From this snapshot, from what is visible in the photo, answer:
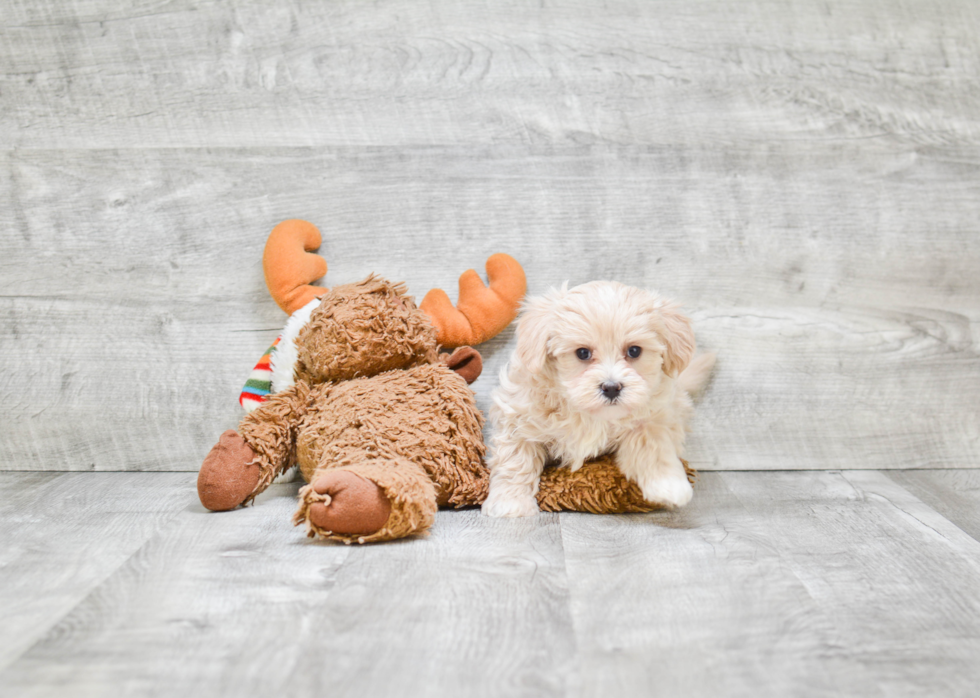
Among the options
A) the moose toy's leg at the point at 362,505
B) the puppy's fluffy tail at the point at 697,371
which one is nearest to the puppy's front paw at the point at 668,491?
the puppy's fluffy tail at the point at 697,371

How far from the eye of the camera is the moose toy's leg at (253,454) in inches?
53.7

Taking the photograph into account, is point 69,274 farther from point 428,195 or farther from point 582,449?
point 582,449

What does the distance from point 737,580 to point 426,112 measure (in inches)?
44.5

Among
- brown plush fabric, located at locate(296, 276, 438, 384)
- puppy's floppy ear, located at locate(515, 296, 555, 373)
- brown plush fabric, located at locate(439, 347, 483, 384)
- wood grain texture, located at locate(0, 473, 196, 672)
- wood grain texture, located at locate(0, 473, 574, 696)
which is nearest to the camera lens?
wood grain texture, located at locate(0, 473, 574, 696)

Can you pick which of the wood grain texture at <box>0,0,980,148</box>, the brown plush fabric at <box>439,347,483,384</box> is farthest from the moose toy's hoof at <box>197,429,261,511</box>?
the wood grain texture at <box>0,0,980,148</box>

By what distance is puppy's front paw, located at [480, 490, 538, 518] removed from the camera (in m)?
1.37

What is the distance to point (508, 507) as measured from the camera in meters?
1.37

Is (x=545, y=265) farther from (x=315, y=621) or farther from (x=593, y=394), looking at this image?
(x=315, y=621)

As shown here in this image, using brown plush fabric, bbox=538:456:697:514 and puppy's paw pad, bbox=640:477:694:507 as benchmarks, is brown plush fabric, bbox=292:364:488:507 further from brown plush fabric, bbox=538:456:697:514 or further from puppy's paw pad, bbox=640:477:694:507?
puppy's paw pad, bbox=640:477:694:507

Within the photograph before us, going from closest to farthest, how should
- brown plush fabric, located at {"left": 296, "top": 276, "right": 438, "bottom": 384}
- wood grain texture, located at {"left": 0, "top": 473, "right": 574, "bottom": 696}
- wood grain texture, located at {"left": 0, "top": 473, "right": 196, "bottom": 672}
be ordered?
1. wood grain texture, located at {"left": 0, "top": 473, "right": 574, "bottom": 696}
2. wood grain texture, located at {"left": 0, "top": 473, "right": 196, "bottom": 672}
3. brown plush fabric, located at {"left": 296, "top": 276, "right": 438, "bottom": 384}

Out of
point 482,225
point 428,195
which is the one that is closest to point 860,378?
point 482,225

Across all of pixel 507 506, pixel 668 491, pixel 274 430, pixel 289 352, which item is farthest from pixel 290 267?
pixel 668 491

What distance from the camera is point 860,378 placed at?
5.41 ft

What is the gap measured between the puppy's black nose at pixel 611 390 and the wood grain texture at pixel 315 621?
0.87 feet
